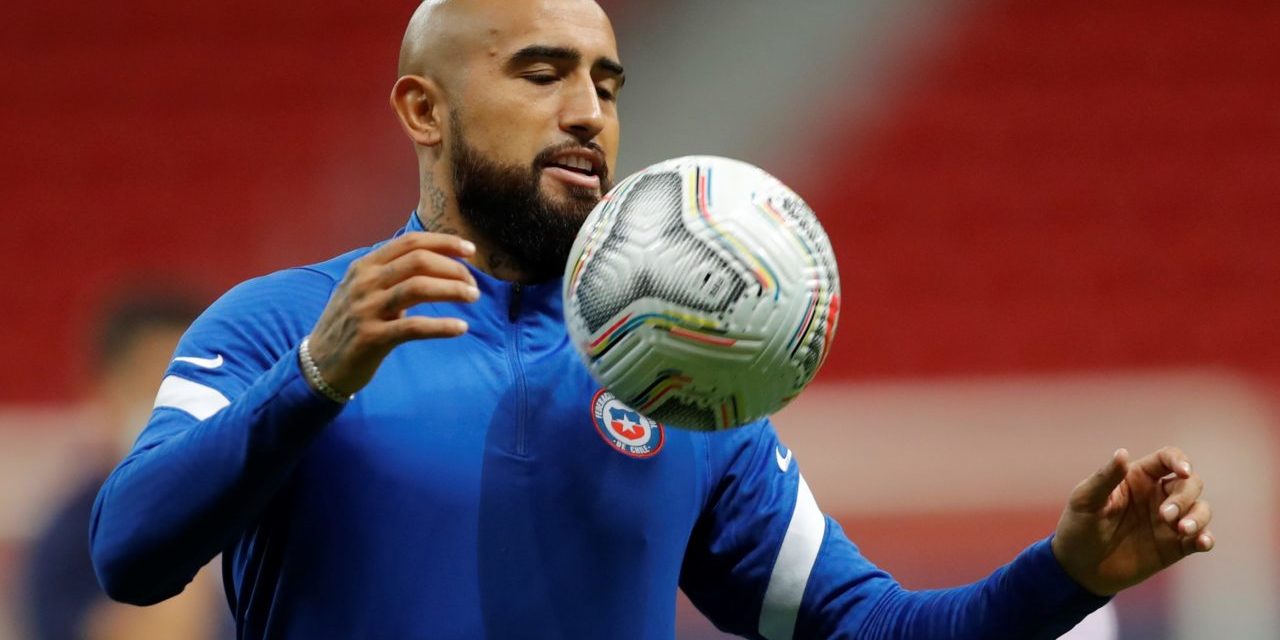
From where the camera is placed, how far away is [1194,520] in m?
1.90

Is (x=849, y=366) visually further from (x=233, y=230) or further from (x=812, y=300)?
(x=812, y=300)

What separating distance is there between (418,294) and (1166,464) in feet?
2.94

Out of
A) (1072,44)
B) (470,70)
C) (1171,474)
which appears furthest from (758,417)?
(1072,44)

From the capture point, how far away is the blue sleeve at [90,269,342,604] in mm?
1704

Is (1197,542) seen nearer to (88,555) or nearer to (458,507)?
(458,507)

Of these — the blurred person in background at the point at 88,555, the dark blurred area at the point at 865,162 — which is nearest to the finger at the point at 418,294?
the blurred person in background at the point at 88,555

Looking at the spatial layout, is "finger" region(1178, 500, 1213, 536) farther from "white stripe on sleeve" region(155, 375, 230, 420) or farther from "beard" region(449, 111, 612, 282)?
"white stripe on sleeve" region(155, 375, 230, 420)

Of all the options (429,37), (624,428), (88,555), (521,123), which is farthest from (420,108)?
(88,555)

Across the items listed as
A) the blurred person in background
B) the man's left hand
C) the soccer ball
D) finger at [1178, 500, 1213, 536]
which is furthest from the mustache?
the blurred person in background

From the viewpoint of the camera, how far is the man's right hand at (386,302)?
164cm

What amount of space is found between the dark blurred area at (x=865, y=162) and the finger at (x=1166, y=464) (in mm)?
3475

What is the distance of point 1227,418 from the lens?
529 centimetres

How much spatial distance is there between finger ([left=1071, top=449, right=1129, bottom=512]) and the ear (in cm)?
97

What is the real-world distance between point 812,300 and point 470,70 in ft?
2.17
